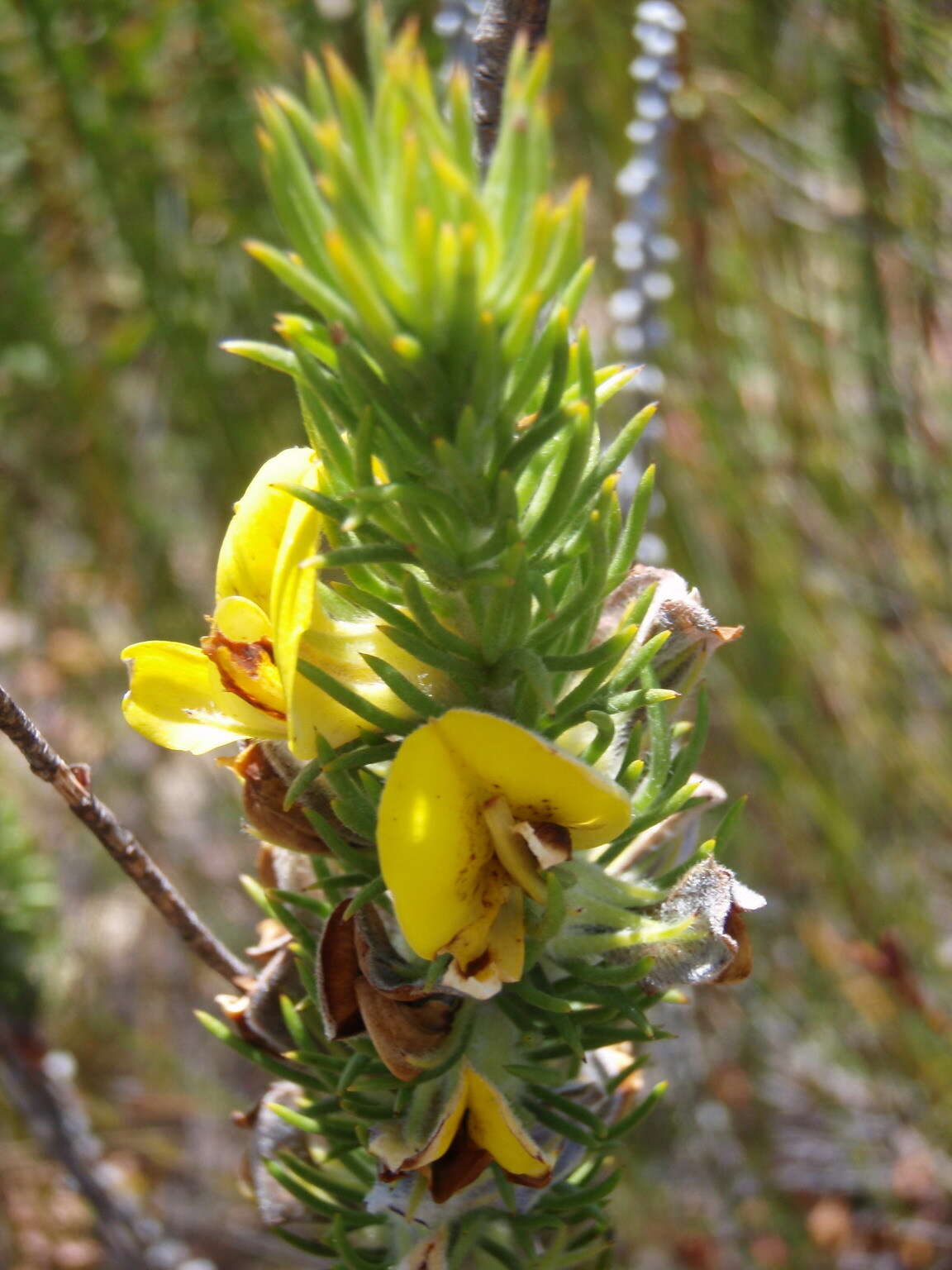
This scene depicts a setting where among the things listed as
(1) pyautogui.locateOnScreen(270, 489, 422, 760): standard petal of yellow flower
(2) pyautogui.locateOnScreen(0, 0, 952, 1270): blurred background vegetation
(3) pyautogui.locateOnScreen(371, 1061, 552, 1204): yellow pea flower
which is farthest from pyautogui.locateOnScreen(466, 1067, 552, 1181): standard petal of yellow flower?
(2) pyautogui.locateOnScreen(0, 0, 952, 1270): blurred background vegetation

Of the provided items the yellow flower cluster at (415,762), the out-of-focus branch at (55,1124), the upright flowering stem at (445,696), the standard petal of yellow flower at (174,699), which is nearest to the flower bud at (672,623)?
the upright flowering stem at (445,696)

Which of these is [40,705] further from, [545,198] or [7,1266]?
[545,198]

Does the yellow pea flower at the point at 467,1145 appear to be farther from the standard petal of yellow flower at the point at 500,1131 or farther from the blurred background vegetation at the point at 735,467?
the blurred background vegetation at the point at 735,467

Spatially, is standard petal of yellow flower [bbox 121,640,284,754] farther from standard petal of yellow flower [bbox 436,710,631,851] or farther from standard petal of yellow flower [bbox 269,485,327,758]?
standard petal of yellow flower [bbox 436,710,631,851]

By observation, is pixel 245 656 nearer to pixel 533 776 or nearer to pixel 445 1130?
pixel 533 776

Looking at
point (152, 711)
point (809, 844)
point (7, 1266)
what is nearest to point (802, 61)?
point (809, 844)
